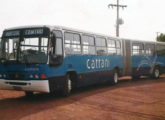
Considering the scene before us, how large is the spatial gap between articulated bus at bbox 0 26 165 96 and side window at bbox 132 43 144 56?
522 cm

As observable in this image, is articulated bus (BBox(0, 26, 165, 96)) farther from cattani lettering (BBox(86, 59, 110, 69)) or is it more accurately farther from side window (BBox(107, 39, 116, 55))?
side window (BBox(107, 39, 116, 55))

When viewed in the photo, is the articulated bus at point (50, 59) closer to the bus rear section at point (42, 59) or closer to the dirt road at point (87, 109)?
the bus rear section at point (42, 59)

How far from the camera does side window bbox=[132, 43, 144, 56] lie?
73.6 feet

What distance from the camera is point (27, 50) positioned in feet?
38.5

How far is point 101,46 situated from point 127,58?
15.5 ft

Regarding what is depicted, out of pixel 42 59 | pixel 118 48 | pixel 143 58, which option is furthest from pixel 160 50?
pixel 42 59

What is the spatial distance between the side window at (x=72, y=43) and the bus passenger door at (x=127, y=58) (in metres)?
7.13

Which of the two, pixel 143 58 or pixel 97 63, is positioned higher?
pixel 143 58

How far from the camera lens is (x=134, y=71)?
2245 cm

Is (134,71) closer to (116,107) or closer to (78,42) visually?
(78,42)

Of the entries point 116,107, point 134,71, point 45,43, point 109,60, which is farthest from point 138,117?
point 134,71

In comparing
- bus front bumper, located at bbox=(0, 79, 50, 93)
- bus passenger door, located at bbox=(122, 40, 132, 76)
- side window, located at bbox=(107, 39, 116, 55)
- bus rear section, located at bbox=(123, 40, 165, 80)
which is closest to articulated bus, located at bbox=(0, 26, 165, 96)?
bus front bumper, located at bbox=(0, 79, 50, 93)

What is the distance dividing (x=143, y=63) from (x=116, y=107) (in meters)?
13.2

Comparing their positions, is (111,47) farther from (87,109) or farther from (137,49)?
(87,109)
